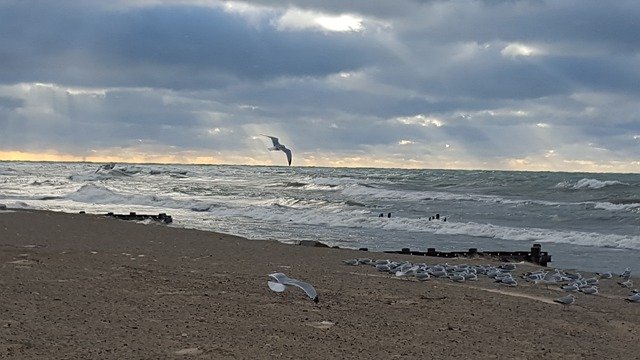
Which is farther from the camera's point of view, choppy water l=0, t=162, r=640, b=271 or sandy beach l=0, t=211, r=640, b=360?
choppy water l=0, t=162, r=640, b=271

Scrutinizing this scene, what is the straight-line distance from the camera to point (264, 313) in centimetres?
695

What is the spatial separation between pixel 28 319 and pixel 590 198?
40.4 meters

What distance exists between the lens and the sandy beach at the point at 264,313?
5699mm

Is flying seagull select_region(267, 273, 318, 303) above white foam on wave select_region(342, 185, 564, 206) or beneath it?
beneath

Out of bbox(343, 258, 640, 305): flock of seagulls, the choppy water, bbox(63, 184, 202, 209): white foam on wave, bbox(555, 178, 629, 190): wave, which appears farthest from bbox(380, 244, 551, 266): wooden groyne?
bbox(555, 178, 629, 190): wave

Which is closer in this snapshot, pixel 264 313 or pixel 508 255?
pixel 264 313

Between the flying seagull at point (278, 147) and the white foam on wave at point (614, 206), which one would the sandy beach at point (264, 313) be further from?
the white foam on wave at point (614, 206)

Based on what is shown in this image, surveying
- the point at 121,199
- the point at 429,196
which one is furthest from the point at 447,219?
the point at 121,199

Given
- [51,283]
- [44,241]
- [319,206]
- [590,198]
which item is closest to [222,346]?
[51,283]

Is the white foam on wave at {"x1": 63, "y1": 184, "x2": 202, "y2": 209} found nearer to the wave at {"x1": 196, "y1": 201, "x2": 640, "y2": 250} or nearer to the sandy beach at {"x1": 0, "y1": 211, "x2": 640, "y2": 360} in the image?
the wave at {"x1": 196, "y1": 201, "x2": 640, "y2": 250}

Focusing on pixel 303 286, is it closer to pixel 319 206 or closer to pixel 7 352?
pixel 7 352

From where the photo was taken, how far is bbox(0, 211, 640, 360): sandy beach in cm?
570

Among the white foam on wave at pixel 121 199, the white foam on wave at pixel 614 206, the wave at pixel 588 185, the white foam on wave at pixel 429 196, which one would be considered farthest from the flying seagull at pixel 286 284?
the wave at pixel 588 185

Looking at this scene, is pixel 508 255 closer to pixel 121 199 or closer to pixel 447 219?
pixel 447 219
